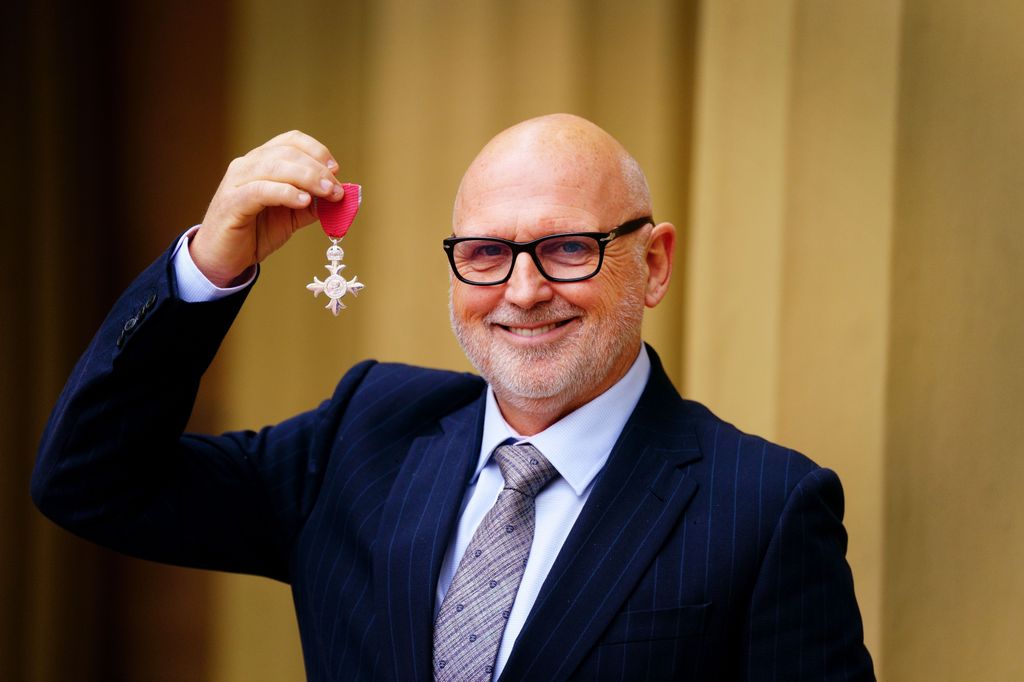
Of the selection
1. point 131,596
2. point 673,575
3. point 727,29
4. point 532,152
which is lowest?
point 131,596

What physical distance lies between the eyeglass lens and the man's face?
2cm

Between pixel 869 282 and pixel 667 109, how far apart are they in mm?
627

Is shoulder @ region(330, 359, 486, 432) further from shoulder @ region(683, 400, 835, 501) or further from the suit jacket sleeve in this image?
shoulder @ region(683, 400, 835, 501)

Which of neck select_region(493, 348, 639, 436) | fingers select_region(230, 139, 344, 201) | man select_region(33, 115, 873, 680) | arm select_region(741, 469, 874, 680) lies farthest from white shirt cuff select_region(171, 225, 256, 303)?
arm select_region(741, 469, 874, 680)

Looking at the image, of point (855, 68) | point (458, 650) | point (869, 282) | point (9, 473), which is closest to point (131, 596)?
point (9, 473)

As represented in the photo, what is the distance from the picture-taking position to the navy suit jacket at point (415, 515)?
4.57 ft

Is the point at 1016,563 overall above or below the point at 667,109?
below

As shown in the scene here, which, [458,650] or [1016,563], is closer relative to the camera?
[458,650]

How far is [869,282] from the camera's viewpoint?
2.10 metres

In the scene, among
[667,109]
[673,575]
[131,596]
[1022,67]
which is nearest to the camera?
[673,575]

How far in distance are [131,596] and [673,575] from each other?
1.73 metres

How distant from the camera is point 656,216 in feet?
7.82

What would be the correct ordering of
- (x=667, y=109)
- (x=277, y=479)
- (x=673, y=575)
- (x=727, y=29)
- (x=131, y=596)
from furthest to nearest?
1. (x=131, y=596)
2. (x=667, y=109)
3. (x=727, y=29)
4. (x=277, y=479)
5. (x=673, y=575)

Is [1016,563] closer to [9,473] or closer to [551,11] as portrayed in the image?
[551,11]
